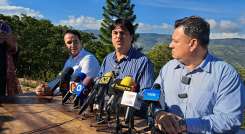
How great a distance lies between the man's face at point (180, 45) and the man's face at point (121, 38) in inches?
53.2

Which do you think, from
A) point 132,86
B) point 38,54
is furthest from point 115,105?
point 38,54

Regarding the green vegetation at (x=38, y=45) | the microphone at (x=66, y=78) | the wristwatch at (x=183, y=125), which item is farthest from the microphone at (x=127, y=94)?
the green vegetation at (x=38, y=45)

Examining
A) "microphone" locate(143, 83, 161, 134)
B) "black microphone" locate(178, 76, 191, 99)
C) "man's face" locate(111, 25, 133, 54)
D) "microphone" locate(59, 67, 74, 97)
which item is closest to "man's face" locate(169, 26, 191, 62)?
"black microphone" locate(178, 76, 191, 99)

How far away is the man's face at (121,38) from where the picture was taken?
429cm

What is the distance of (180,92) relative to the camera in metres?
3.05

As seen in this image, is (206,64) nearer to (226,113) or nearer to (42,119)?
(226,113)

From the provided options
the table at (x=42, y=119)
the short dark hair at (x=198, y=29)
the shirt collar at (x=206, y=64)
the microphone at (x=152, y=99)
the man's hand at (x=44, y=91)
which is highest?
the short dark hair at (x=198, y=29)

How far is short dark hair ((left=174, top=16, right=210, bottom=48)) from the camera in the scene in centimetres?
286

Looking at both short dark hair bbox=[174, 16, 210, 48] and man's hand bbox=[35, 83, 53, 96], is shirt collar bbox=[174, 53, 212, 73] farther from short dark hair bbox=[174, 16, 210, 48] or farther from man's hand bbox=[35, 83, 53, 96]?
man's hand bbox=[35, 83, 53, 96]

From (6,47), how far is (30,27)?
117 feet

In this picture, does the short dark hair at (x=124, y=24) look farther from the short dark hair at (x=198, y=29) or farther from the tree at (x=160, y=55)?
the tree at (x=160, y=55)

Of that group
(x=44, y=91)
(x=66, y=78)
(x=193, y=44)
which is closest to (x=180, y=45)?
(x=193, y=44)

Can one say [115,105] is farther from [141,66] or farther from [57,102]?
[57,102]

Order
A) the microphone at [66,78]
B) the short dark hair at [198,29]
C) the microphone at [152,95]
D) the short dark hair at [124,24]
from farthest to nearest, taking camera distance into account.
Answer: the microphone at [66,78]
the short dark hair at [124,24]
the short dark hair at [198,29]
the microphone at [152,95]
